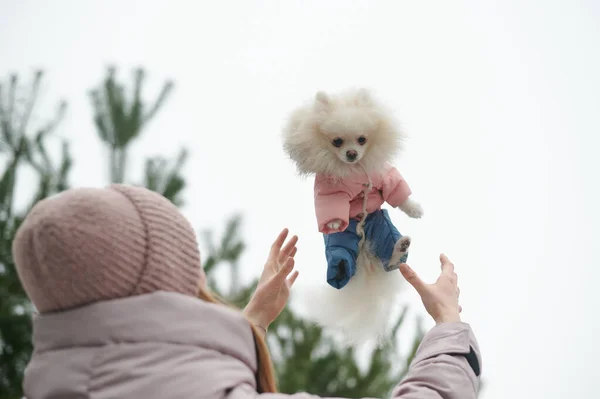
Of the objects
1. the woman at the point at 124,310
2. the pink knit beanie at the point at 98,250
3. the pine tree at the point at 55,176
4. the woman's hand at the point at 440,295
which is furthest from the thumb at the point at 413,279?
the pine tree at the point at 55,176

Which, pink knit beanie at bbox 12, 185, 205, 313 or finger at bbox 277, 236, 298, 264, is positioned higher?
pink knit beanie at bbox 12, 185, 205, 313

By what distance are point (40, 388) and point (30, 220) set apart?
0.18 meters

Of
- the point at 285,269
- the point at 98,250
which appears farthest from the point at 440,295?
the point at 98,250

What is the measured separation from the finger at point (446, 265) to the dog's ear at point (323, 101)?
30 centimetres

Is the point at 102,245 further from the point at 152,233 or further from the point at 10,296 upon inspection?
the point at 10,296

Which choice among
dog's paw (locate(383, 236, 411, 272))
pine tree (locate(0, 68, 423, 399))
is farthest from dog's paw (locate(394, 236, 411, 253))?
pine tree (locate(0, 68, 423, 399))

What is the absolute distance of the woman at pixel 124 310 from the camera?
0.69m

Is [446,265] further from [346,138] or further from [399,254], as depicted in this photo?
[346,138]

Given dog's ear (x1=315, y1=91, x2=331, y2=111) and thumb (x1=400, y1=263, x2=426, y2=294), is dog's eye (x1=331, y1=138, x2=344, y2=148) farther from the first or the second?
thumb (x1=400, y1=263, x2=426, y2=294)

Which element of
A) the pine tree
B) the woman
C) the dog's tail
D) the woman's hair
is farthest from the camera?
the pine tree

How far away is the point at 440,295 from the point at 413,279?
0.16ft

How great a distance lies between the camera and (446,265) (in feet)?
3.50

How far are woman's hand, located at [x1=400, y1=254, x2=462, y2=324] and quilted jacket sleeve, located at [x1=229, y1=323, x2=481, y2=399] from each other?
0.05 metres

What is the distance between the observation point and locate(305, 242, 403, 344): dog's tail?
3.84 feet
